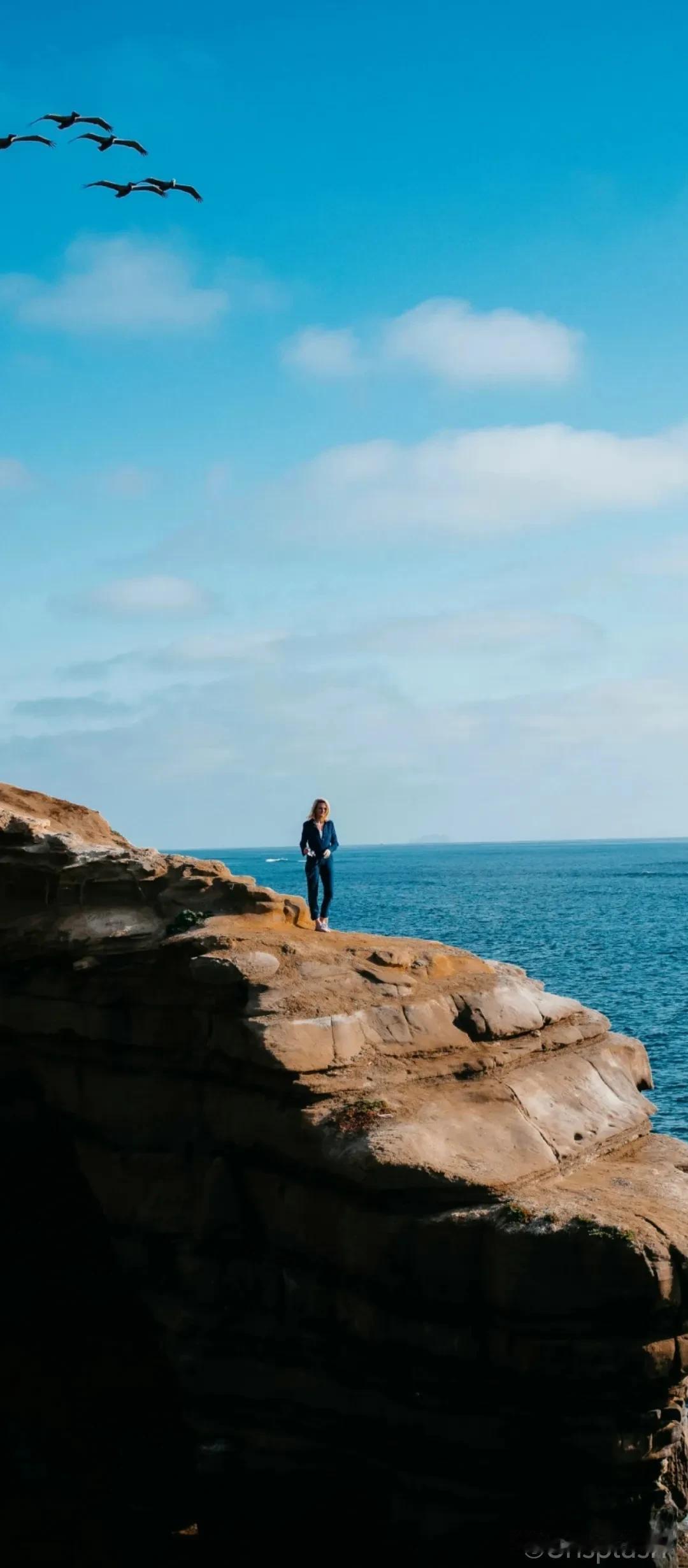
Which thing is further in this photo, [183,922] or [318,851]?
[318,851]

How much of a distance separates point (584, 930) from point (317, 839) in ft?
177

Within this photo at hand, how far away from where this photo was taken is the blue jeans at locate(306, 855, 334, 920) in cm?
1791

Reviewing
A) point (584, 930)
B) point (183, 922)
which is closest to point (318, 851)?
point (183, 922)

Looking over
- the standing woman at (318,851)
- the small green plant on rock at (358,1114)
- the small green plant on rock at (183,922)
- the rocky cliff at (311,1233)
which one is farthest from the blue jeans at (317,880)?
the small green plant on rock at (358,1114)

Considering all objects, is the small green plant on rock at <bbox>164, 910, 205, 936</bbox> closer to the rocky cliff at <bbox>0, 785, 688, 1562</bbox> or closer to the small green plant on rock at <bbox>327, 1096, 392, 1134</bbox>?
the rocky cliff at <bbox>0, 785, 688, 1562</bbox>

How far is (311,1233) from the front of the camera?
45.6 feet

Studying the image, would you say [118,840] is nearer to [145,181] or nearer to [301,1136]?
[301,1136]

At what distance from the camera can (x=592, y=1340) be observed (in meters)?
11.7

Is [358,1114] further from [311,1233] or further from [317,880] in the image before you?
[317,880]

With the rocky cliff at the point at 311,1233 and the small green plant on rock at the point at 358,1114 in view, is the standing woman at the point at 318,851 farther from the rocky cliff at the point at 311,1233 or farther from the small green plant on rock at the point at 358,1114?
the small green plant on rock at the point at 358,1114

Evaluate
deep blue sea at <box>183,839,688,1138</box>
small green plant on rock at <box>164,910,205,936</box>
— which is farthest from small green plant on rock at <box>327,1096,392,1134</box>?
deep blue sea at <box>183,839,688,1138</box>

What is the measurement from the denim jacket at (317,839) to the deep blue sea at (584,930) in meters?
12.6

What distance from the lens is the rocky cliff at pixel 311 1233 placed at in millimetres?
11883

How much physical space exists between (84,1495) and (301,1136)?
19.5 feet
